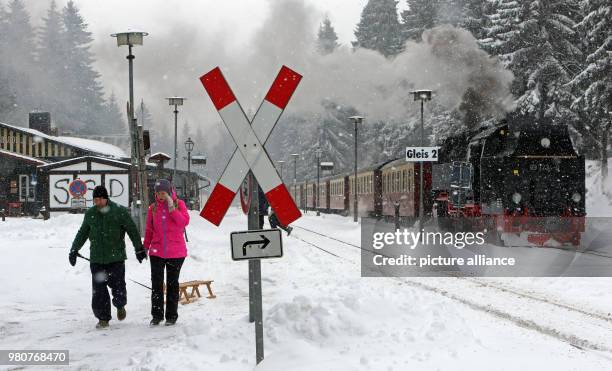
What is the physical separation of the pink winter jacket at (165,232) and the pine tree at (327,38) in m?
79.7

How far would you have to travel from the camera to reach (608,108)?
28.7 meters

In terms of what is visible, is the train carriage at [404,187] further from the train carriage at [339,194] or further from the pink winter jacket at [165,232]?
the pink winter jacket at [165,232]

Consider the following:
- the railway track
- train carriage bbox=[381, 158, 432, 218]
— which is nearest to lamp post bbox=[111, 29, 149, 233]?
the railway track

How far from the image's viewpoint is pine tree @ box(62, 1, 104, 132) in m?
82.4

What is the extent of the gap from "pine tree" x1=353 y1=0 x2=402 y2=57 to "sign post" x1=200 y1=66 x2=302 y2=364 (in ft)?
216

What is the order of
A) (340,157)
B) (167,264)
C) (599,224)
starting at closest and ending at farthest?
(167,264)
(599,224)
(340,157)

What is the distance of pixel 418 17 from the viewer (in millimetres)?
60375

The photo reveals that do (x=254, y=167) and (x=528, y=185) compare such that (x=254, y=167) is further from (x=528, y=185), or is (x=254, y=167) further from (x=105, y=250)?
(x=528, y=185)

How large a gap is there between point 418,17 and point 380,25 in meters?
9.62

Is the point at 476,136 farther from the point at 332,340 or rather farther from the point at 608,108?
the point at 332,340

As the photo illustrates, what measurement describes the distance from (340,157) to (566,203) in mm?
53892

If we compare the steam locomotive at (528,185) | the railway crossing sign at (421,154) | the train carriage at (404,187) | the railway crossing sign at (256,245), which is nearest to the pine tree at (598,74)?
the train carriage at (404,187)

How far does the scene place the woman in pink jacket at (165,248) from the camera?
727cm

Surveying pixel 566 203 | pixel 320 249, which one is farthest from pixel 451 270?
pixel 566 203
